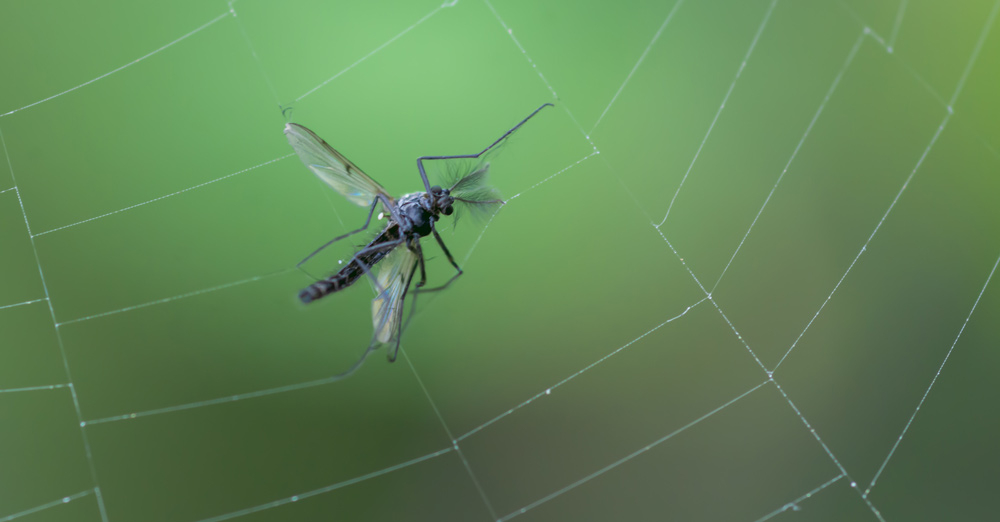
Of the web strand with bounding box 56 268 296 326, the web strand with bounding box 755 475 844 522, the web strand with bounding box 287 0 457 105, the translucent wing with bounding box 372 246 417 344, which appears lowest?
the web strand with bounding box 755 475 844 522

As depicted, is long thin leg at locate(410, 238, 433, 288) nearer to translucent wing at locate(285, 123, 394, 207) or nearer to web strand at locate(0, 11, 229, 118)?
translucent wing at locate(285, 123, 394, 207)

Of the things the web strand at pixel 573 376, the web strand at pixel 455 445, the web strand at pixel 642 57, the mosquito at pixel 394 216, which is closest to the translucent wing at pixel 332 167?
the mosquito at pixel 394 216

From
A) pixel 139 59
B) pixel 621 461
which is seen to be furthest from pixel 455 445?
pixel 139 59

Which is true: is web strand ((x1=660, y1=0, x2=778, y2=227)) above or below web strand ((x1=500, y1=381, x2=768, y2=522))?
above

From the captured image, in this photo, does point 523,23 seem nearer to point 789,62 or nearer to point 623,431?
point 789,62

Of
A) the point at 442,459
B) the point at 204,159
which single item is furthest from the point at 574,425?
the point at 204,159

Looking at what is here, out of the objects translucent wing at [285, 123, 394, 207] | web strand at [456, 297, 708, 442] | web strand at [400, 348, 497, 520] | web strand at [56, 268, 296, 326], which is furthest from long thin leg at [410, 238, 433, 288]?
web strand at [456, 297, 708, 442]

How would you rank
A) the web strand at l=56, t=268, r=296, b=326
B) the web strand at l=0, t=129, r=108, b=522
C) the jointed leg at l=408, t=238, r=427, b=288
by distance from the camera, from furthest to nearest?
the web strand at l=56, t=268, r=296, b=326 < the web strand at l=0, t=129, r=108, b=522 < the jointed leg at l=408, t=238, r=427, b=288
